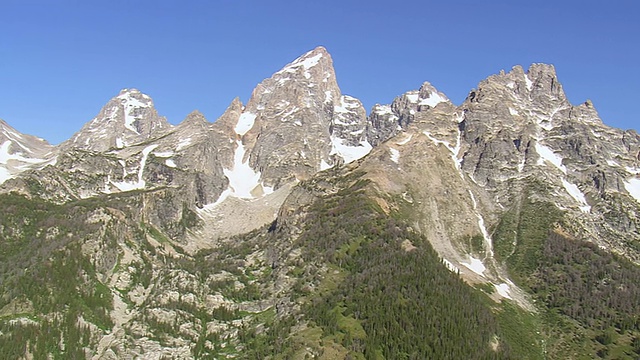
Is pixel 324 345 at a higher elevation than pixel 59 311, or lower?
higher

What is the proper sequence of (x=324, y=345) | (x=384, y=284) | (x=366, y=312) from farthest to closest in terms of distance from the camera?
(x=384, y=284)
(x=366, y=312)
(x=324, y=345)

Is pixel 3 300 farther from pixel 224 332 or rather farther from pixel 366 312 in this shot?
pixel 366 312

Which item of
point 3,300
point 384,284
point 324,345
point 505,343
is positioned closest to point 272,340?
point 324,345

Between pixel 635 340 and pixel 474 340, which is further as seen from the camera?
pixel 635 340

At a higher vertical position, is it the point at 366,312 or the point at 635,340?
the point at 635,340

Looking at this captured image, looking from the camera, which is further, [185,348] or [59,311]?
[59,311]

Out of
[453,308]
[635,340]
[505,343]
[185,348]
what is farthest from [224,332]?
[635,340]

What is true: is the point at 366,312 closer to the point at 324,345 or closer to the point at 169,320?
the point at 324,345

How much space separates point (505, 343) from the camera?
17675cm

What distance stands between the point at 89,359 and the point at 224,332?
42200 millimetres

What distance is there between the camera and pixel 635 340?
182m

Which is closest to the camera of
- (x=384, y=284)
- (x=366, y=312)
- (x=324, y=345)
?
(x=324, y=345)

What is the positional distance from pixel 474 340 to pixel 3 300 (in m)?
157

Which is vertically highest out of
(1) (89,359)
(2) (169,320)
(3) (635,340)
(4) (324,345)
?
(3) (635,340)
